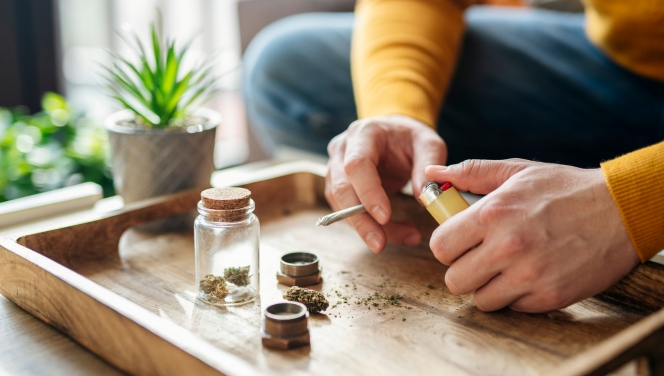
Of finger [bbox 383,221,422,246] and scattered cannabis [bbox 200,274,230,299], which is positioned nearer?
scattered cannabis [bbox 200,274,230,299]

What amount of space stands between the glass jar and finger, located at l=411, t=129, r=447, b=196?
212 millimetres

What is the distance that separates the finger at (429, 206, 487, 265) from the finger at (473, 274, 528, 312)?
0.04 m

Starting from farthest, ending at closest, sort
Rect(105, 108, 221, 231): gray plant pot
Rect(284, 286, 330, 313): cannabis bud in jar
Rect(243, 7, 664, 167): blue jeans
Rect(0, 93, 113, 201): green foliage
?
1. Rect(0, 93, 113, 201): green foliage
2. Rect(243, 7, 664, 167): blue jeans
3. Rect(105, 108, 221, 231): gray plant pot
4. Rect(284, 286, 330, 313): cannabis bud in jar

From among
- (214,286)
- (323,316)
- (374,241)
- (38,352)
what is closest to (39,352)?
(38,352)

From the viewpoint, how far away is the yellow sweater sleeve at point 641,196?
2.08 ft

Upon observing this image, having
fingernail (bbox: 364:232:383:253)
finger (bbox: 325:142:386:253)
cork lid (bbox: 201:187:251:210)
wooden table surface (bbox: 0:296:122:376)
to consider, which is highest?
cork lid (bbox: 201:187:251:210)

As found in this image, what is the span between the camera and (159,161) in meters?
0.99

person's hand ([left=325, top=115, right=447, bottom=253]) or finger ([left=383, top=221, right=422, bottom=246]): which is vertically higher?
person's hand ([left=325, top=115, right=447, bottom=253])

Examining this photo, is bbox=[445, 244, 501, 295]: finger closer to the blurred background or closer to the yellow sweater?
the yellow sweater

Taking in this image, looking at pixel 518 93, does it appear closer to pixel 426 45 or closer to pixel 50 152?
pixel 426 45

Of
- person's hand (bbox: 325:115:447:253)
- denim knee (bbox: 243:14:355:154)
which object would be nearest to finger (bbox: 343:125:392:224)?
person's hand (bbox: 325:115:447:253)

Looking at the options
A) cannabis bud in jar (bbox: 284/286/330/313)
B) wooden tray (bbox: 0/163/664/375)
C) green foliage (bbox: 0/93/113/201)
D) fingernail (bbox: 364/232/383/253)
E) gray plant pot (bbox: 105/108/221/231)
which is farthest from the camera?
green foliage (bbox: 0/93/113/201)

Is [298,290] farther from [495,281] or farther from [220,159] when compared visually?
[220,159]

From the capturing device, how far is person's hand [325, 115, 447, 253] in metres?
0.77
